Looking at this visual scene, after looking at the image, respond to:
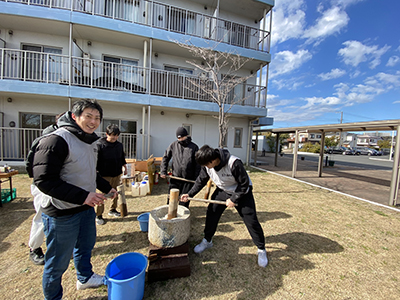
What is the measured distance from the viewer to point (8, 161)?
6.93 meters

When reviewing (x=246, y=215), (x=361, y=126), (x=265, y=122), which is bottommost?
(x=246, y=215)

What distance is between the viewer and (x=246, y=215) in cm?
227

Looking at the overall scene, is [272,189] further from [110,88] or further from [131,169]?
[110,88]

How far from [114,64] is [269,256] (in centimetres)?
947

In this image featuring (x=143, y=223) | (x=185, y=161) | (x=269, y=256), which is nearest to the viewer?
(x=269, y=256)

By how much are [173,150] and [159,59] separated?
24.5 feet

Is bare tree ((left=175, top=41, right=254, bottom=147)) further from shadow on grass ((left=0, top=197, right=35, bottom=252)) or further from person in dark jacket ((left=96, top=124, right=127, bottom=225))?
shadow on grass ((left=0, top=197, right=35, bottom=252))

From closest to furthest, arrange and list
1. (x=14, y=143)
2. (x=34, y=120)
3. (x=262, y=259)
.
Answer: (x=262, y=259)
(x=14, y=143)
(x=34, y=120)

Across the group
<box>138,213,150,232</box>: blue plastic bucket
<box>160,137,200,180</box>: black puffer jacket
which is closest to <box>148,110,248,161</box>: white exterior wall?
<box>160,137,200,180</box>: black puffer jacket

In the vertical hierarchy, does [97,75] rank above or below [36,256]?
above

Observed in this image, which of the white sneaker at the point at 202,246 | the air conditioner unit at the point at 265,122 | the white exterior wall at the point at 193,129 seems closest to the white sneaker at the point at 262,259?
the white sneaker at the point at 202,246

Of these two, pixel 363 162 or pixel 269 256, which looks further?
pixel 363 162

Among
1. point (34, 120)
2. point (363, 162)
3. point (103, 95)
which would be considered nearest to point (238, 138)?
point (103, 95)

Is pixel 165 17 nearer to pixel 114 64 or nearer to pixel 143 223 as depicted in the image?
pixel 114 64
